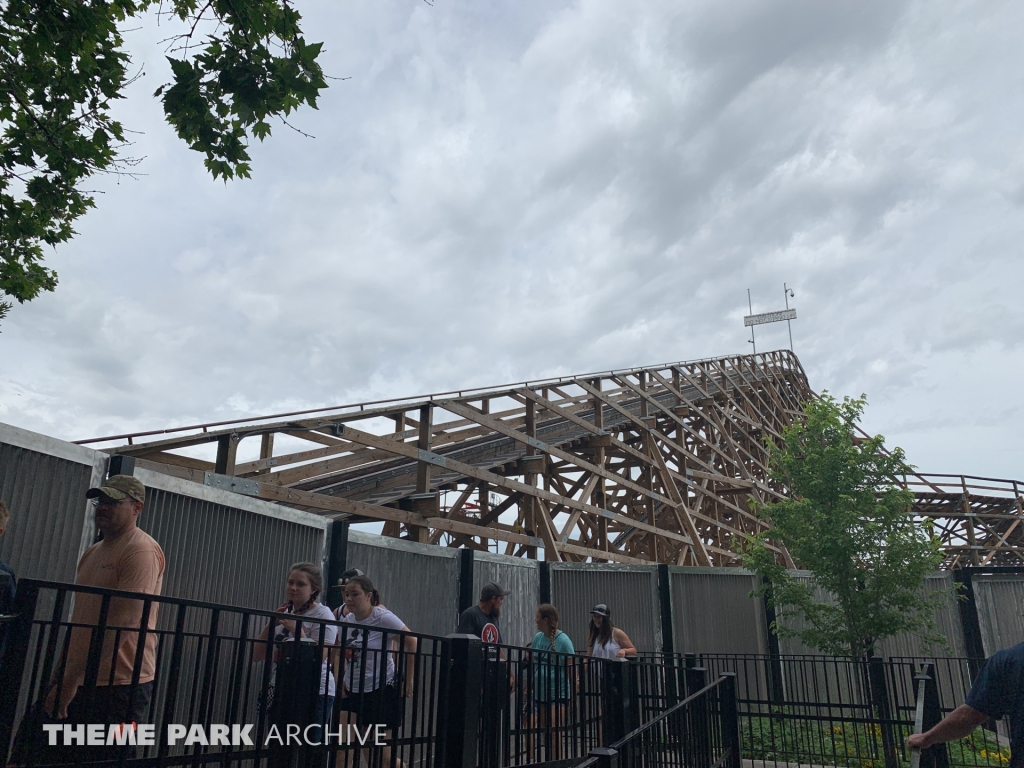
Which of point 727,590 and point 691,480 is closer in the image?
point 727,590

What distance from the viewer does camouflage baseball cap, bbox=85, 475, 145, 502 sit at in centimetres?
371

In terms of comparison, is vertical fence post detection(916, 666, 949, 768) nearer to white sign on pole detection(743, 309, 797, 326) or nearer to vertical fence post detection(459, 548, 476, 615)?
vertical fence post detection(459, 548, 476, 615)

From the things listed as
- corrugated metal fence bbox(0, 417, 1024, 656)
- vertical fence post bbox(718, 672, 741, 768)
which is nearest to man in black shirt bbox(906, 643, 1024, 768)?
vertical fence post bbox(718, 672, 741, 768)

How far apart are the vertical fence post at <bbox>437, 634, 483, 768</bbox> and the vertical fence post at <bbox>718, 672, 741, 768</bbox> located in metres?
2.87

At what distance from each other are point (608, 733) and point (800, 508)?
27.9 feet

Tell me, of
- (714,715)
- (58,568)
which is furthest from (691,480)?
(58,568)

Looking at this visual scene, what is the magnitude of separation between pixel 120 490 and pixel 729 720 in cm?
484

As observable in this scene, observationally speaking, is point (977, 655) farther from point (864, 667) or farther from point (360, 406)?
point (360, 406)

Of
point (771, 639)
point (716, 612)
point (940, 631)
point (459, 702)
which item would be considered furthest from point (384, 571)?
point (940, 631)

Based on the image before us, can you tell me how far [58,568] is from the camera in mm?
A: 4633

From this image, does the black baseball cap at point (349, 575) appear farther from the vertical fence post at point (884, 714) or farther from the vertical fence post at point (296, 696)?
the vertical fence post at point (884, 714)

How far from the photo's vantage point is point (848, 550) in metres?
12.1

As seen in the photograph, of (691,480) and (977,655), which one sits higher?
(691,480)

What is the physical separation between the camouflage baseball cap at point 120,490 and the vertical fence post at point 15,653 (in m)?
1.23
